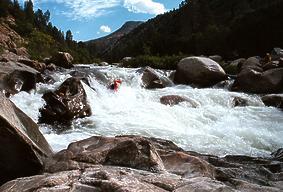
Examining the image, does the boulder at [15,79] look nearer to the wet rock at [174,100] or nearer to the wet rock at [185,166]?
the wet rock at [174,100]

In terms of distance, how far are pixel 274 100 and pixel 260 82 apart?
2.69 metres

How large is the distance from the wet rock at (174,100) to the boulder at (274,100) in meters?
2.81

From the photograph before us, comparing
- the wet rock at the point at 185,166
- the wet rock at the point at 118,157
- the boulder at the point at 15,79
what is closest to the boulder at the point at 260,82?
the boulder at the point at 15,79

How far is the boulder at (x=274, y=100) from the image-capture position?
13712 millimetres

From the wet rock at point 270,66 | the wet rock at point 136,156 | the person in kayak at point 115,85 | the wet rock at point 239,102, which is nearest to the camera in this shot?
the wet rock at point 136,156

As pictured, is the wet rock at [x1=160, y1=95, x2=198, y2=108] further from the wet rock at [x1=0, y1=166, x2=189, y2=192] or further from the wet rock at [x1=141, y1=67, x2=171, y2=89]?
the wet rock at [x1=0, y1=166, x2=189, y2=192]

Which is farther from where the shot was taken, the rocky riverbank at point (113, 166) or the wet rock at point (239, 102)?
the wet rock at point (239, 102)

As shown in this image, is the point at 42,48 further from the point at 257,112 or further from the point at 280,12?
the point at 257,112

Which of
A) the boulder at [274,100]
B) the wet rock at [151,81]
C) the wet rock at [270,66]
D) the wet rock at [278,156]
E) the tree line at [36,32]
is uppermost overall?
the tree line at [36,32]

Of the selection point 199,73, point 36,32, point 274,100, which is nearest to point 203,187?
point 274,100

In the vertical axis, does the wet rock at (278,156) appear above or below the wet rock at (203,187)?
below

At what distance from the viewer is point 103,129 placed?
975 centimetres

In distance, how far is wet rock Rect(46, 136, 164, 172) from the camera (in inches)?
184

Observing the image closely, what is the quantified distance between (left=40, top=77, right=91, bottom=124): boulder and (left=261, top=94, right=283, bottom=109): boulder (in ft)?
22.1
